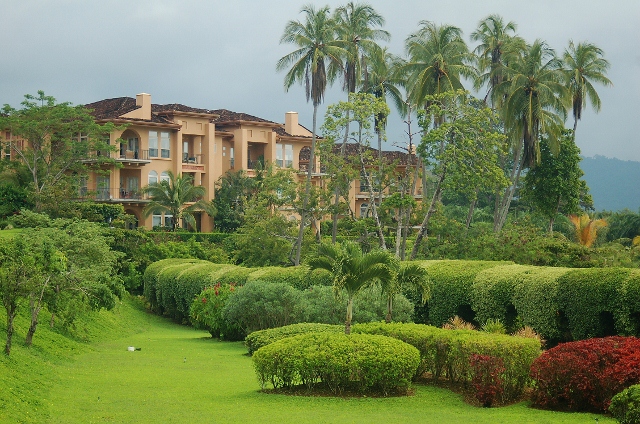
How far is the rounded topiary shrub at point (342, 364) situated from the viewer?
15148 mm

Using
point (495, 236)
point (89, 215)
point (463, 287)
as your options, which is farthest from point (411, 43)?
point (463, 287)

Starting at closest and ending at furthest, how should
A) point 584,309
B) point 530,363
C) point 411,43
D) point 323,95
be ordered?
point 530,363, point 584,309, point 323,95, point 411,43

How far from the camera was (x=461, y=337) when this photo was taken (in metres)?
16.1

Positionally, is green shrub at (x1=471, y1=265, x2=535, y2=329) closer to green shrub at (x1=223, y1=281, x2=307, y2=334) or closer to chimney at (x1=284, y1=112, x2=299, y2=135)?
green shrub at (x1=223, y1=281, x2=307, y2=334)

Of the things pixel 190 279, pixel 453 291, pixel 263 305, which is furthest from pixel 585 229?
pixel 263 305

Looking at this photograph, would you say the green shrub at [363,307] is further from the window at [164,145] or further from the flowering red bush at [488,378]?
the window at [164,145]

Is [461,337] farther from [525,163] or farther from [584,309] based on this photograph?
[525,163]

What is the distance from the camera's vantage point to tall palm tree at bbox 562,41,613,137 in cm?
5241

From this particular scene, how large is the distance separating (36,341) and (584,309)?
12.7 metres

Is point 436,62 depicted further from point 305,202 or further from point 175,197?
point 175,197

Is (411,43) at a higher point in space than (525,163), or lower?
higher

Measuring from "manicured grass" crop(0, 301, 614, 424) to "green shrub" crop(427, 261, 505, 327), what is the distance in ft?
18.5

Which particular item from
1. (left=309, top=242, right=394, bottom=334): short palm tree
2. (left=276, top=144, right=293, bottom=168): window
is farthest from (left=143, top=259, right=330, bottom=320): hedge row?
(left=276, top=144, right=293, bottom=168): window

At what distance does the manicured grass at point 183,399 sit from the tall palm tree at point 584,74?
3621cm
